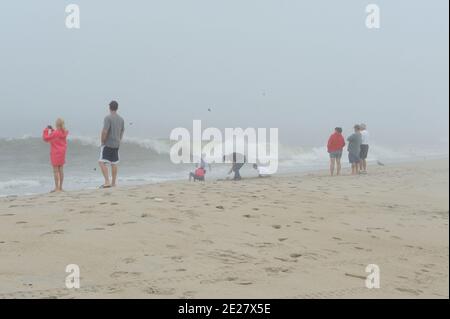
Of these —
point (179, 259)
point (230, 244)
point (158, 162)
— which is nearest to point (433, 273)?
point (230, 244)

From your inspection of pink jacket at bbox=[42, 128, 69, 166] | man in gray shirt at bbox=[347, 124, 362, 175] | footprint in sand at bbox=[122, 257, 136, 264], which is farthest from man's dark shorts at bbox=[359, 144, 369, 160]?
footprint in sand at bbox=[122, 257, 136, 264]

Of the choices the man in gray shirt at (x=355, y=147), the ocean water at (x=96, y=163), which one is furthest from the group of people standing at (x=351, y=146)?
the ocean water at (x=96, y=163)

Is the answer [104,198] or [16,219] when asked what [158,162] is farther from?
[16,219]

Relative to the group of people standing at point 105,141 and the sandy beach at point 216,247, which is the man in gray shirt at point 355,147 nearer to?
the sandy beach at point 216,247

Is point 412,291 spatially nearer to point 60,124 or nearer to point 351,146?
point 60,124

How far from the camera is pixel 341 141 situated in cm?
1427

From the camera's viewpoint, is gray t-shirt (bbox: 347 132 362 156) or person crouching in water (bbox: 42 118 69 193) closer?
person crouching in water (bbox: 42 118 69 193)

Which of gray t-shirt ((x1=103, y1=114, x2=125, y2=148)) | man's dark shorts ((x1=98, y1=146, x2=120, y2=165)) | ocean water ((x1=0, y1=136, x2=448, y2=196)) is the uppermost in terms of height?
gray t-shirt ((x1=103, y1=114, x2=125, y2=148))

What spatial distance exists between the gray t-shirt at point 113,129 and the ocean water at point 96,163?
13.0ft

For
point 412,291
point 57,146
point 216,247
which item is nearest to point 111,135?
point 57,146

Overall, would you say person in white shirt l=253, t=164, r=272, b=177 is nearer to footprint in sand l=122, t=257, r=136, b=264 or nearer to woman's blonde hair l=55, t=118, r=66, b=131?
woman's blonde hair l=55, t=118, r=66, b=131

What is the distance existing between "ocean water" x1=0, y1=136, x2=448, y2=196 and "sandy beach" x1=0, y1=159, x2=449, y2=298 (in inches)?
277

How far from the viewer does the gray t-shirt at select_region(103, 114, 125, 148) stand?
8695 mm

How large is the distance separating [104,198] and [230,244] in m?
2.77
